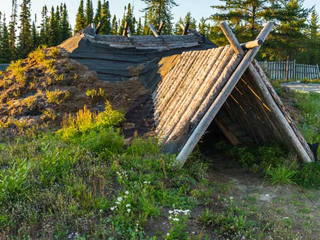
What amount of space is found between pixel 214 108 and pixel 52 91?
514 cm

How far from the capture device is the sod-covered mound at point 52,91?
711 cm

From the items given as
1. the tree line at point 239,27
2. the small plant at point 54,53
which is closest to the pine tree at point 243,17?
the tree line at point 239,27

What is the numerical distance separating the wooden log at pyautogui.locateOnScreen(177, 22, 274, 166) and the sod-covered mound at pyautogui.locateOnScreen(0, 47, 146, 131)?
3.05 meters

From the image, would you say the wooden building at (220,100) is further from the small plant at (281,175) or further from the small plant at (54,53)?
the small plant at (54,53)

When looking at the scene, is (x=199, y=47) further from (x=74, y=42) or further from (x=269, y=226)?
(x=269, y=226)

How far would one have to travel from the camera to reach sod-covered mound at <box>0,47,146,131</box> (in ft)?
23.3

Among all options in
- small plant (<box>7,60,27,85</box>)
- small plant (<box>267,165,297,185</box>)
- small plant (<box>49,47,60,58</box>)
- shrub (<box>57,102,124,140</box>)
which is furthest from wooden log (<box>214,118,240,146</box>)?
small plant (<box>49,47,60,58</box>)

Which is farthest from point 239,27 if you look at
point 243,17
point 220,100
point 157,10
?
point 220,100

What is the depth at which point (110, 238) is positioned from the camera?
2.76 meters

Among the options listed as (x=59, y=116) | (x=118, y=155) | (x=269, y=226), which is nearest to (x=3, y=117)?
(x=59, y=116)

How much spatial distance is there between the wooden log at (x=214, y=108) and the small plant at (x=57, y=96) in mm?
4365

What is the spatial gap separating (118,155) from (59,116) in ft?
10.5

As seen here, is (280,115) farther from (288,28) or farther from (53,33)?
(53,33)

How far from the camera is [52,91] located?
8062 mm
